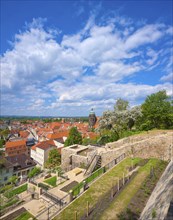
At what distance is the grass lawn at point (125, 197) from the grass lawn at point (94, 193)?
3.28ft

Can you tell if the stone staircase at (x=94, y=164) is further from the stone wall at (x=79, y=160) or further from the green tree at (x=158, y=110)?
the green tree at (x=158, y=110)

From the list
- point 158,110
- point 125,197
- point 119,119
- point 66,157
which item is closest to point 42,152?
point 66,157

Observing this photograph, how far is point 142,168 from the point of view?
Answer: 11.6 metres

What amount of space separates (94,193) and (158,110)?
17.9m

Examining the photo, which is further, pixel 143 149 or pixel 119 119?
pixel 119 119

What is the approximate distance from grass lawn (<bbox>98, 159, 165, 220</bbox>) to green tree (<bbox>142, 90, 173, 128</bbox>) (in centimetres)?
1326

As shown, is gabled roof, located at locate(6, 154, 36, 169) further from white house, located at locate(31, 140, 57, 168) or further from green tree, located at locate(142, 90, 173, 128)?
green tree, located at locate(142, 90, 173, 128)

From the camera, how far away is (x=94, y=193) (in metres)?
8.71

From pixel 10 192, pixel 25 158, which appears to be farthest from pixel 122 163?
pixel 25 158

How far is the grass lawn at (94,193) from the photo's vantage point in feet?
23.2

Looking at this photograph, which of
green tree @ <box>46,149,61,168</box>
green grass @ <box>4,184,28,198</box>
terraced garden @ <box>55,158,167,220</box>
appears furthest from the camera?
green tree @ <box>46,149,61,168</box>

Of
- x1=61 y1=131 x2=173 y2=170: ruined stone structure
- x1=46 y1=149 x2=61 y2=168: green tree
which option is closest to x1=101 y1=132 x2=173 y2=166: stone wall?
x1=61 y1=131 x2=173 y2=170: ruined stone structure

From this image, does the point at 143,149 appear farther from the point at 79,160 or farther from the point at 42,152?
the point at 42,152

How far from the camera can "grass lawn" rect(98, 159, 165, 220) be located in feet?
22.3
